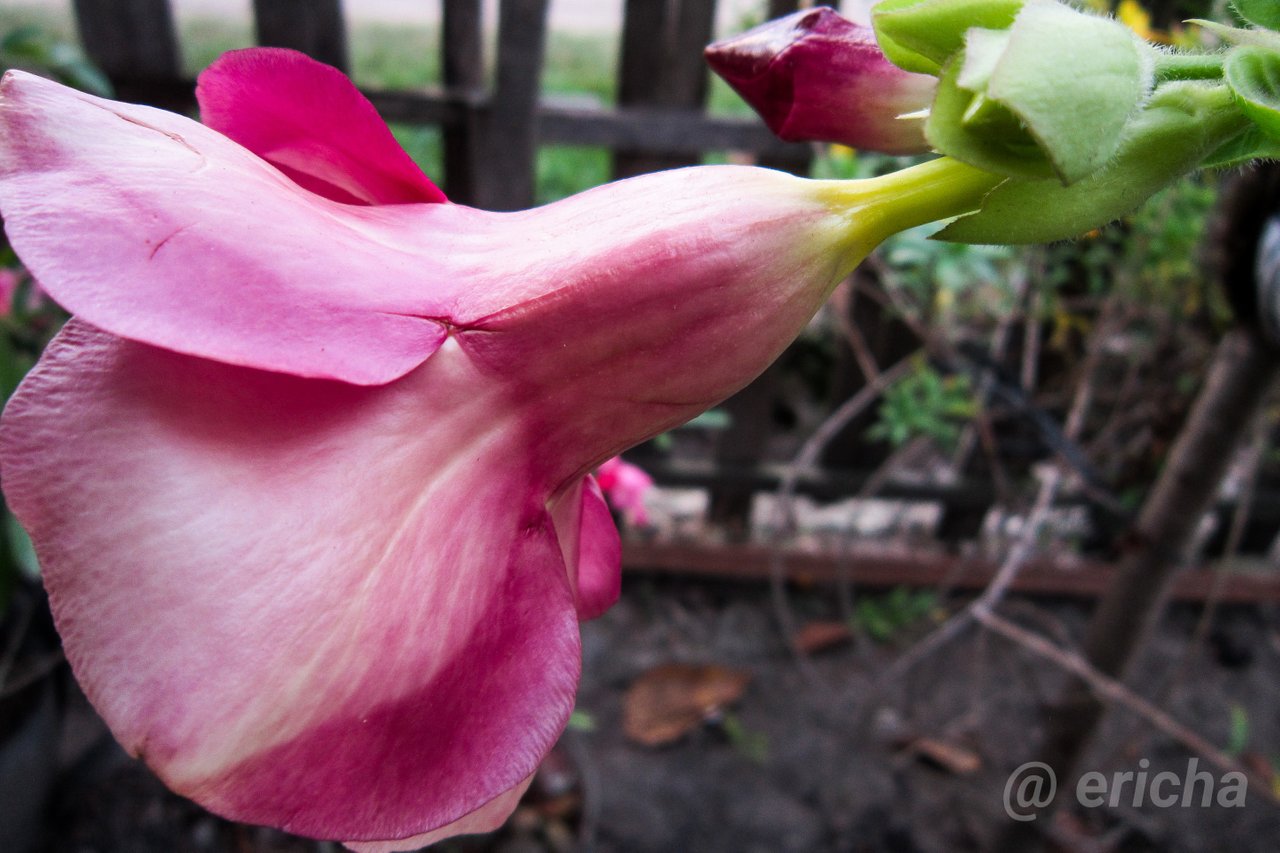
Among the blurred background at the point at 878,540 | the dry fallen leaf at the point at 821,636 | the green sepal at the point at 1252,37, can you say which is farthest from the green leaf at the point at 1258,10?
the dry fallen leaf at the point at 821,636

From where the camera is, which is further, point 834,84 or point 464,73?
point 464,73

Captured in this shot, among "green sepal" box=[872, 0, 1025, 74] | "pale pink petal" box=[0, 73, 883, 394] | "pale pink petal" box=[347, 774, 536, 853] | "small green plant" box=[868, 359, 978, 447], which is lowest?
"small green plant" box=[868, 359, 978, 447]

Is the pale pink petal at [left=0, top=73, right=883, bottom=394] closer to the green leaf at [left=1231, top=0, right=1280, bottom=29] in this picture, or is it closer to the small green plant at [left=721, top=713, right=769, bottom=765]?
the green leaf at [left=1231, top=0, right=1280, bottom=29]

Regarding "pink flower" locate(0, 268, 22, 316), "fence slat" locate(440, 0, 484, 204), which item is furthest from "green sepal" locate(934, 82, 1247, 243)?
"fence slat" locate(440, 0, 484, 204)

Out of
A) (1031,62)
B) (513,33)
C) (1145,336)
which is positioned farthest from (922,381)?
(1031,62)

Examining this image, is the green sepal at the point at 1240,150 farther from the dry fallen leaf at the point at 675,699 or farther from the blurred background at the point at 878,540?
the dry fallen leaf at the point at 675,699

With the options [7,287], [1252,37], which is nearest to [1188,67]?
[1252,37]

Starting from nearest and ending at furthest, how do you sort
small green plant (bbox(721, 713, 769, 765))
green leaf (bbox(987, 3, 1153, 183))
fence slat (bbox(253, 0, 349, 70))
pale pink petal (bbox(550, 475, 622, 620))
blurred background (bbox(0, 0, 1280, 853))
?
1. green leaf (bbox(987, 3, 1153, 183))
2. pale pink petal (bbox(550, 475, 622, 620))
3. blurred background (bbox(0, 0, 1280, 853))
4. fence slat (bbox(253, 0, 349, 70))
5. small green plant (bbox(721, 713, 769, 765))

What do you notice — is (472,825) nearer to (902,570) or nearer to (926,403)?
(926,403)
